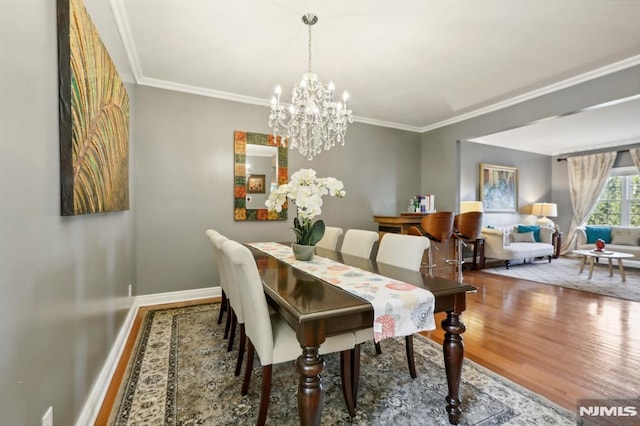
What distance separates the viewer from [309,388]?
1138 millimetres

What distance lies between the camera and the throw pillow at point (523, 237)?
20.1 feet

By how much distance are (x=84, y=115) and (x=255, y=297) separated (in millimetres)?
1141

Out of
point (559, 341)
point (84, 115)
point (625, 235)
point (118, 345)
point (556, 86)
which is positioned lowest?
point (559, 341)

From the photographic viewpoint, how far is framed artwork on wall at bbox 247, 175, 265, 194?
382 cm

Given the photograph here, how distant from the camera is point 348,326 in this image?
1.23 metres

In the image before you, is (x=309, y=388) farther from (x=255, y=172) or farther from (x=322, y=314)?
(x=255, y=172)

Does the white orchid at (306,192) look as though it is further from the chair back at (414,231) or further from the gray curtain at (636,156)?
the gray curtain at (636,156)

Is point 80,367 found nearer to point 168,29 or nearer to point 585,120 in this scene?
point 168,29

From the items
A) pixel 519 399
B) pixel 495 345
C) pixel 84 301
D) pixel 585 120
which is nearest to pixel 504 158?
pixel 585 120

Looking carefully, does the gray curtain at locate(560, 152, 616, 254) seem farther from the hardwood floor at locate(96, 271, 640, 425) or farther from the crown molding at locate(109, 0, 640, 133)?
the crown molding at locate(109, 0, 640, 133)

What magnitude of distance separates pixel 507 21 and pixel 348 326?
2631 millimetres

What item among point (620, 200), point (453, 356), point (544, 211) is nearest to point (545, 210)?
point (544, 211)

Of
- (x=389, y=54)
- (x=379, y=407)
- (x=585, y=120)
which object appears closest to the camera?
(x=379, y=407)

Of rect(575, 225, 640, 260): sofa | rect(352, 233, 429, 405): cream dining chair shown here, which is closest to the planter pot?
rect(352, 233, 429, 405): cream dining chair
